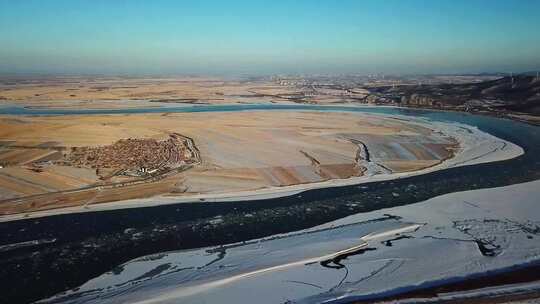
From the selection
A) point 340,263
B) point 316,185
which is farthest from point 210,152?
point 340,263

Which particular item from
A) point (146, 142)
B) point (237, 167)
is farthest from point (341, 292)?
point (146, 142)

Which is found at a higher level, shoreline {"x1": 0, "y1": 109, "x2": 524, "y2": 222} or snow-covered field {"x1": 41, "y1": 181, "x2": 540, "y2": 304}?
shoreline {"x1": 0, "y1": 109, "x2": 524, "y2": 222}

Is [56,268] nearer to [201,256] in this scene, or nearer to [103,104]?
[201,256]

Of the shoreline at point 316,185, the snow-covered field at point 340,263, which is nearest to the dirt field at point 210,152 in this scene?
the shoreline at point 316,185

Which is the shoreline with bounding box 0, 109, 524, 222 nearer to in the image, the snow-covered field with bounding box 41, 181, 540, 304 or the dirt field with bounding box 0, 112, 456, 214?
the dirt field with bounding box 0, 112, 456, 214

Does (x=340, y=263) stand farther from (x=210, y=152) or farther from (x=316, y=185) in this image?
(x=210, y=152)

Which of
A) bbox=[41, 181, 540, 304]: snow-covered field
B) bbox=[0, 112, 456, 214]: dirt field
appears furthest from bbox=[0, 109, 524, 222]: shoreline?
bbox=[41, 181, 540, 304]: snow-covered field
